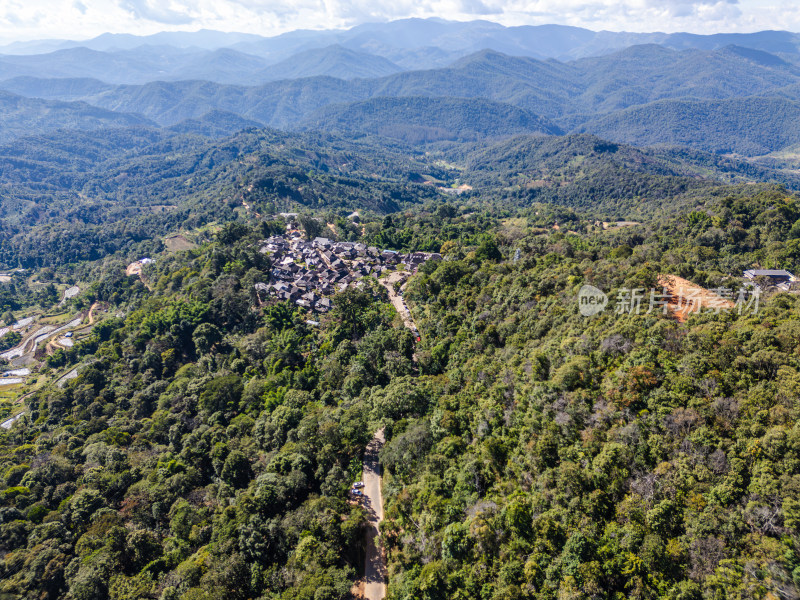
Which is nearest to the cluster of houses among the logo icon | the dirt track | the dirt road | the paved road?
the dirt road

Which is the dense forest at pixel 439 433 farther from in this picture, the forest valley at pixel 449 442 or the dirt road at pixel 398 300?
the dirt road at pixel 398 300

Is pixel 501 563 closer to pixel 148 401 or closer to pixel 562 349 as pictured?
pixel 562 349

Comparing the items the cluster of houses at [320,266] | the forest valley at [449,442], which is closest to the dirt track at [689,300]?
the forest valley at [449,442]

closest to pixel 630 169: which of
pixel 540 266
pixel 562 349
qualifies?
pixel 540 266

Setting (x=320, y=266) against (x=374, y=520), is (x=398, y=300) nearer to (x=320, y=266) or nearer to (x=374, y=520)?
(x=320, y=266)

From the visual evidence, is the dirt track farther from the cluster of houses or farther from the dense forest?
the cluster of houses
